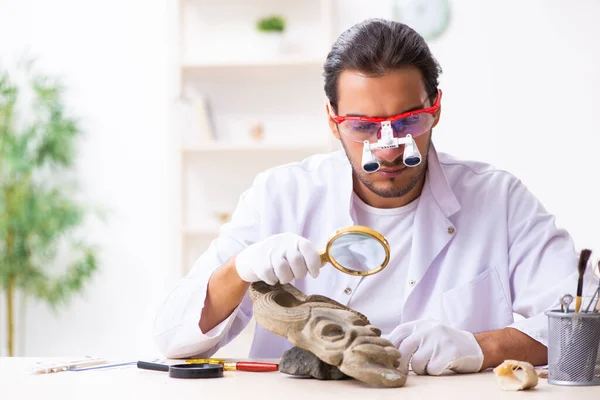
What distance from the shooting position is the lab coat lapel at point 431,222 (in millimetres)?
1999

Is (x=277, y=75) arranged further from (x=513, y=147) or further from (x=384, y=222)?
(x=384, y=222)

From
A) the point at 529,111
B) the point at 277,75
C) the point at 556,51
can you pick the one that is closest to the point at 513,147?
the point at 529,111

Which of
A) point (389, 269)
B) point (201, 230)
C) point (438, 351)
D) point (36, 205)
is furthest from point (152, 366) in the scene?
point (36, 205)


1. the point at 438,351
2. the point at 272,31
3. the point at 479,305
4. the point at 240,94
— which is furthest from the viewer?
the point at 240,94

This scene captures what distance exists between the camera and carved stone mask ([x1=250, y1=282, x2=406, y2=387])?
1400 millimetres

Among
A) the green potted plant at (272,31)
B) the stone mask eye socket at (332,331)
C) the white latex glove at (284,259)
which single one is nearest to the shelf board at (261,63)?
the green potted plant at (272,31)

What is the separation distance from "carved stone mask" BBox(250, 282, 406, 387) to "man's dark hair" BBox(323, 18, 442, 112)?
23.9 inches

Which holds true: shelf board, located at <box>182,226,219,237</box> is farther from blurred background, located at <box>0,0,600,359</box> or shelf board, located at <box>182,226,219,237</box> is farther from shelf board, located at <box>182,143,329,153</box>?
shelf board, located at <box>182,143,329,153</box>

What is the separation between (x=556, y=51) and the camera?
13.2ft

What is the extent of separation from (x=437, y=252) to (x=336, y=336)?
0.63 meters

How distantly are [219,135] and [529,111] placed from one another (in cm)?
153

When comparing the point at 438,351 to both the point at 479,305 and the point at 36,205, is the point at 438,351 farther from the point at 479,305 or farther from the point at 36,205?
the point at 36,205

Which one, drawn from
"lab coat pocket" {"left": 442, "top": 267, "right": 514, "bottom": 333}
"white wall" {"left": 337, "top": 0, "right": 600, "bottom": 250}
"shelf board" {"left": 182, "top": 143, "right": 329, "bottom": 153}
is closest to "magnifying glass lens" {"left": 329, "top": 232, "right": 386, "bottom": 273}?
"lab coat pocket" {"left": 442, "top": 267, "right": 514, "bottom": 333}

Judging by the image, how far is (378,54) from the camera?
190 centimetres
